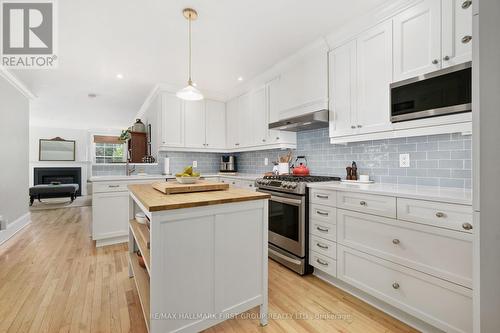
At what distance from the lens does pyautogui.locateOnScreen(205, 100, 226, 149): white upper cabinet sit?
4.27 m

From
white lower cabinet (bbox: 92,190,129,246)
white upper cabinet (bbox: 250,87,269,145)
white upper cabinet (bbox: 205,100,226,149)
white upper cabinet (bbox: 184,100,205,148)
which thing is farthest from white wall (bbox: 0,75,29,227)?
white upper cabinet (bbox: 250,87,269,145)

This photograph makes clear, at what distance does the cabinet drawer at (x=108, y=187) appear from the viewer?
10.3 feet

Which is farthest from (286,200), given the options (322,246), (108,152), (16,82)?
(108,152)

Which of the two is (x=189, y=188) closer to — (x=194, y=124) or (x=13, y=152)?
(x=194, y=124)

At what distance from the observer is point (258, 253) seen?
160 cm

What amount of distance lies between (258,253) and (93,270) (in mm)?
1994

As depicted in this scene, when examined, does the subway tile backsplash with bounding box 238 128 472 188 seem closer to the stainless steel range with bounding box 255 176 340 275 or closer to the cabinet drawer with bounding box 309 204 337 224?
the stainless steel range with bounding box 255 176 340 275

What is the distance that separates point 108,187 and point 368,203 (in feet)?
10.7

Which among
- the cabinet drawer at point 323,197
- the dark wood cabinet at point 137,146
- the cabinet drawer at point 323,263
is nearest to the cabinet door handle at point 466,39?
the cabinet drawer at point 323,197

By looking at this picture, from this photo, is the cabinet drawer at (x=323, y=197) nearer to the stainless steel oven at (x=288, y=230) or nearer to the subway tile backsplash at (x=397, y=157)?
the stainless steel oven at (x=288, y=230)

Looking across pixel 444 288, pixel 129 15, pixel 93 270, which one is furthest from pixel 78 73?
pixel 444 288

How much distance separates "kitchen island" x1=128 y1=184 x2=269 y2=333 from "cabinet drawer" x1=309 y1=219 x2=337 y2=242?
79cm

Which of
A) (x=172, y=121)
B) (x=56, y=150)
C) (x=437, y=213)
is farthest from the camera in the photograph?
(x=56, y=150)

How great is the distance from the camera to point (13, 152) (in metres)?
3.65
